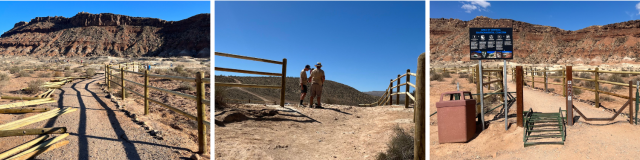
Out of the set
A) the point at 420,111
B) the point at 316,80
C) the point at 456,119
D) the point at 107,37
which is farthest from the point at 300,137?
the point at 107,37

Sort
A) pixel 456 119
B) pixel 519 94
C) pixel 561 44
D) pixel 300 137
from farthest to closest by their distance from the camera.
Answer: pixel 561 44 → pixel 519 94 → pixel 456 119 → pixel 300 137

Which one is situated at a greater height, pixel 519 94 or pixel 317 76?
pixel 317 76

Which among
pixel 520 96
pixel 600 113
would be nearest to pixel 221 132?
pixel 520 96

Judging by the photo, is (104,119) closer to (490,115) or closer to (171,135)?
(171,135)

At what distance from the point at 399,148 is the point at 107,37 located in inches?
3374

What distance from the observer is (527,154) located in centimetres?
460

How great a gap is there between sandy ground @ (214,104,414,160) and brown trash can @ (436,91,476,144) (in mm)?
1784

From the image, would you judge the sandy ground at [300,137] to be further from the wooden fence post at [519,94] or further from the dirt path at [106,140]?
the wooden fence post at [519,94]

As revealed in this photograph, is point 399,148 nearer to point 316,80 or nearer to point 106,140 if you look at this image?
point 316,80

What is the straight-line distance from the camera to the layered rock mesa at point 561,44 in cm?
5312

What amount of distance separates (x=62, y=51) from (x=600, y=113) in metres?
85.3

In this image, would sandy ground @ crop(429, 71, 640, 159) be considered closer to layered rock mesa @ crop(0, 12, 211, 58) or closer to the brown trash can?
the brown trash can

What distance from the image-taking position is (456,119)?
17.1 feet

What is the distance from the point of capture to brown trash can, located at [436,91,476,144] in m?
5.13
